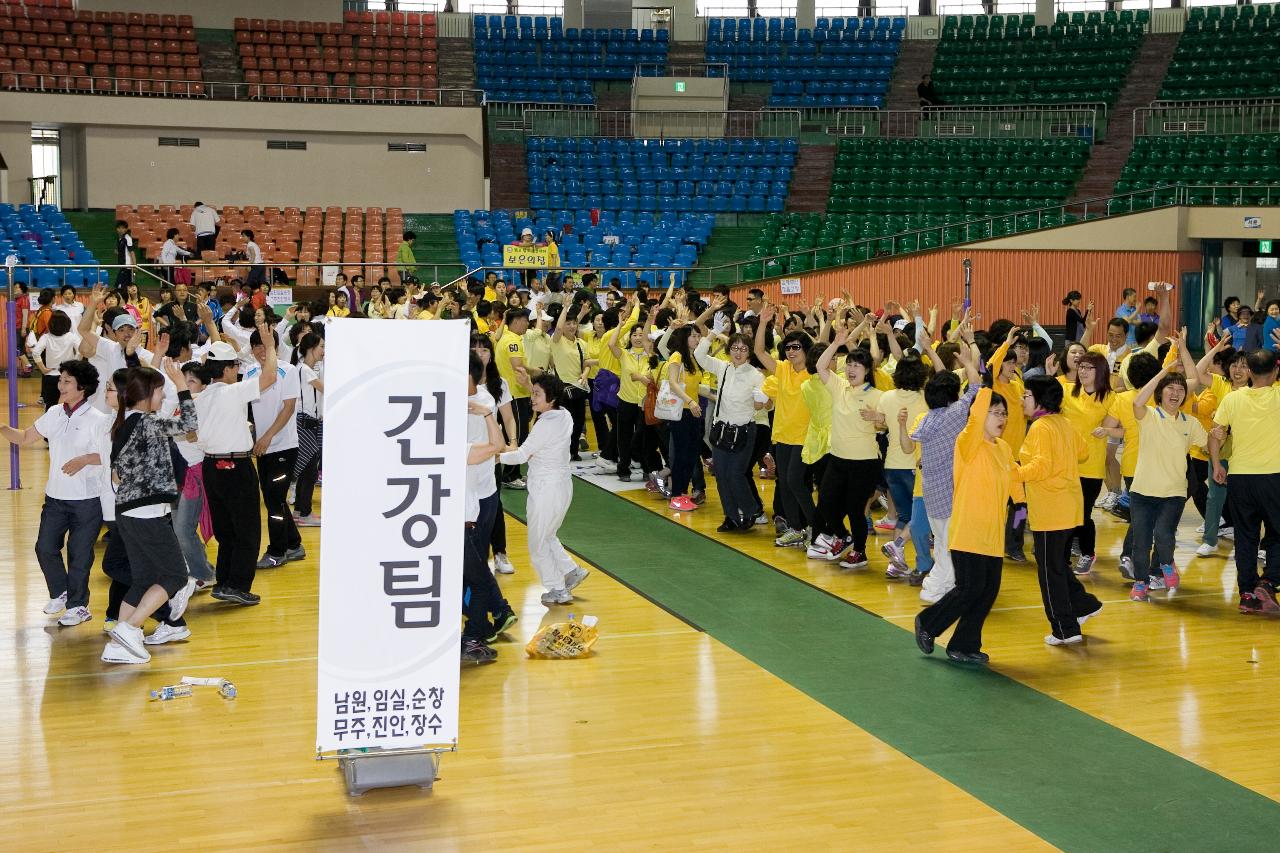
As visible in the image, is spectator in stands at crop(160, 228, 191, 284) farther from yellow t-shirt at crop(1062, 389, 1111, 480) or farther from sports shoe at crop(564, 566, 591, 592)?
yellow t-shirt at crop(1062, 389, 1111, 480)

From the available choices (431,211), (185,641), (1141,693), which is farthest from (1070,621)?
(431,211)

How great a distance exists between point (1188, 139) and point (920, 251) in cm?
815

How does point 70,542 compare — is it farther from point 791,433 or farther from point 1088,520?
point 1088,520

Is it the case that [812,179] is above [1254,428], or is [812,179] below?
above

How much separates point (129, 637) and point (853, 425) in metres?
5.54

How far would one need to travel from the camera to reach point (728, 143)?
33531 millimetres

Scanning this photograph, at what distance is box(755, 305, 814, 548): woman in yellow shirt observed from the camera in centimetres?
1163

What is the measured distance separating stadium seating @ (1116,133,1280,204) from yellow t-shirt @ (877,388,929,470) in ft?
65.3

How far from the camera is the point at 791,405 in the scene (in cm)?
1171

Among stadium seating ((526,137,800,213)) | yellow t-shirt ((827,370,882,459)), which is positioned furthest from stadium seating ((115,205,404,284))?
yellow t-shirt ((827,370,882,459))

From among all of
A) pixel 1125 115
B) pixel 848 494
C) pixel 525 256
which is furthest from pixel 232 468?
pixel 1125 115

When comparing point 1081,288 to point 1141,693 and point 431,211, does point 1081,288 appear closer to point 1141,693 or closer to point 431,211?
point 431,211

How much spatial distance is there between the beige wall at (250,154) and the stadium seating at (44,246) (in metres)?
2.98

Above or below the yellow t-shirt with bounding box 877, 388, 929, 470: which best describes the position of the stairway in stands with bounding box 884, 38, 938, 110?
above
